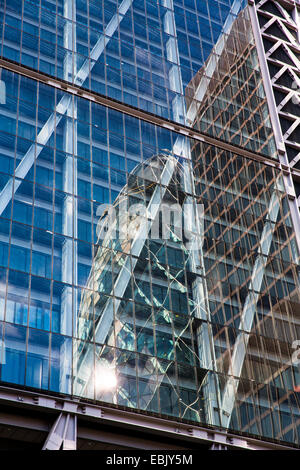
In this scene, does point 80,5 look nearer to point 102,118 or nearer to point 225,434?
point 102,118

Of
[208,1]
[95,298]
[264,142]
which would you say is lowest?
[95,298]

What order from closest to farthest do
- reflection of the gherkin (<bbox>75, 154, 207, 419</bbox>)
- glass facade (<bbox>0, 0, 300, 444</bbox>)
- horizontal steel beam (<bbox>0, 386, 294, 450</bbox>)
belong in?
horizontal steel beam (<bbox>0, 386, 294, 450</bbox>)
reflection of the gherkin (<bbox>75, 154, 207, 419</bbox>)
glass facade (<bbox>0, 0, 300, 444</bbox>)

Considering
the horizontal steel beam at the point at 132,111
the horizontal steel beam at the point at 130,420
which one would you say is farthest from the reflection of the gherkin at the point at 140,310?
the horizontal steel beam at the point at 132,111

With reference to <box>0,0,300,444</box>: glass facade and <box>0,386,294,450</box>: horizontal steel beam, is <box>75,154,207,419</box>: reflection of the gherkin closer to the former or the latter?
<box>0,0,300,444</box>: glass facade

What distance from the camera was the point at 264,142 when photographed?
47.3m

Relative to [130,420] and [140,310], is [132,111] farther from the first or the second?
[130,420]

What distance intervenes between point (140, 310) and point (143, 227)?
16.6 feet

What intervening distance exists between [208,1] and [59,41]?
15.2 m

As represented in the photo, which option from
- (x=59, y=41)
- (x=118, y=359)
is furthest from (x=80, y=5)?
(x=118, y=359)

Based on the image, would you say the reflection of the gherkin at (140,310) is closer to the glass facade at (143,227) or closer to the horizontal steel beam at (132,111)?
the glass facade at (143,227)

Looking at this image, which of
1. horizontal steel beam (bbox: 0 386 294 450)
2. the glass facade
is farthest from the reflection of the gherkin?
horizontal steel beam (bbox: 0 386 294 450)

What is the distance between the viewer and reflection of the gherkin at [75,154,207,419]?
31312 millimetres

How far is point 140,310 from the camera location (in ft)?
110

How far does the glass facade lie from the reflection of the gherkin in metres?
0.07
